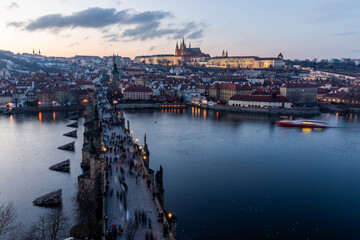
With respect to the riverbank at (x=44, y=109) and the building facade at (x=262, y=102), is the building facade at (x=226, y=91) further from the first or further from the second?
the riverbank at (x=44, y=109)

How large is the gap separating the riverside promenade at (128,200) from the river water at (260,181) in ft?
5.02

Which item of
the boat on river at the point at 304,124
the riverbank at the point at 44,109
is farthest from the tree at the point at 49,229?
the riverbank at the point at 44,109

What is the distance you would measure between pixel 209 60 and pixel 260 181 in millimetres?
98087

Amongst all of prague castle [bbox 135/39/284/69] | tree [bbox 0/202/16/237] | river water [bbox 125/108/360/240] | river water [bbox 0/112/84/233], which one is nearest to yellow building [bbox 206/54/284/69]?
prague castle [bbox 135/39/284/69]

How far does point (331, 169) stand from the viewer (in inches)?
601

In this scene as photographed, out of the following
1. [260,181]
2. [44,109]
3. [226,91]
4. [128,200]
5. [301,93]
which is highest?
[226,91]

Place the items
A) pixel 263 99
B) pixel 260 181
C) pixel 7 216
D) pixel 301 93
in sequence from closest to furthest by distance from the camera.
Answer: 1. pixel 7 216
2. pixel 260 181
3. pixel 263 99
4. pixel 301 93

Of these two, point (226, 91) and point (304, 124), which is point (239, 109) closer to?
point (226, 91)

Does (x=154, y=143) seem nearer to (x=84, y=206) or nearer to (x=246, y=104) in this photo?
(x=84, y=206)

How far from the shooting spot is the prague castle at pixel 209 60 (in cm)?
9688

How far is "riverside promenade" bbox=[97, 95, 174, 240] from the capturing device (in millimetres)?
7211

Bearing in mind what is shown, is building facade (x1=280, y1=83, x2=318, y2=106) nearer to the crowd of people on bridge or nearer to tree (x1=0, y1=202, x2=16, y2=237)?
the crowd of people on bridge

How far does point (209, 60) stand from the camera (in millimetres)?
108375

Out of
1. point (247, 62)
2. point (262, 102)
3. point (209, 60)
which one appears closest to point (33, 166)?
point (262, 102)
